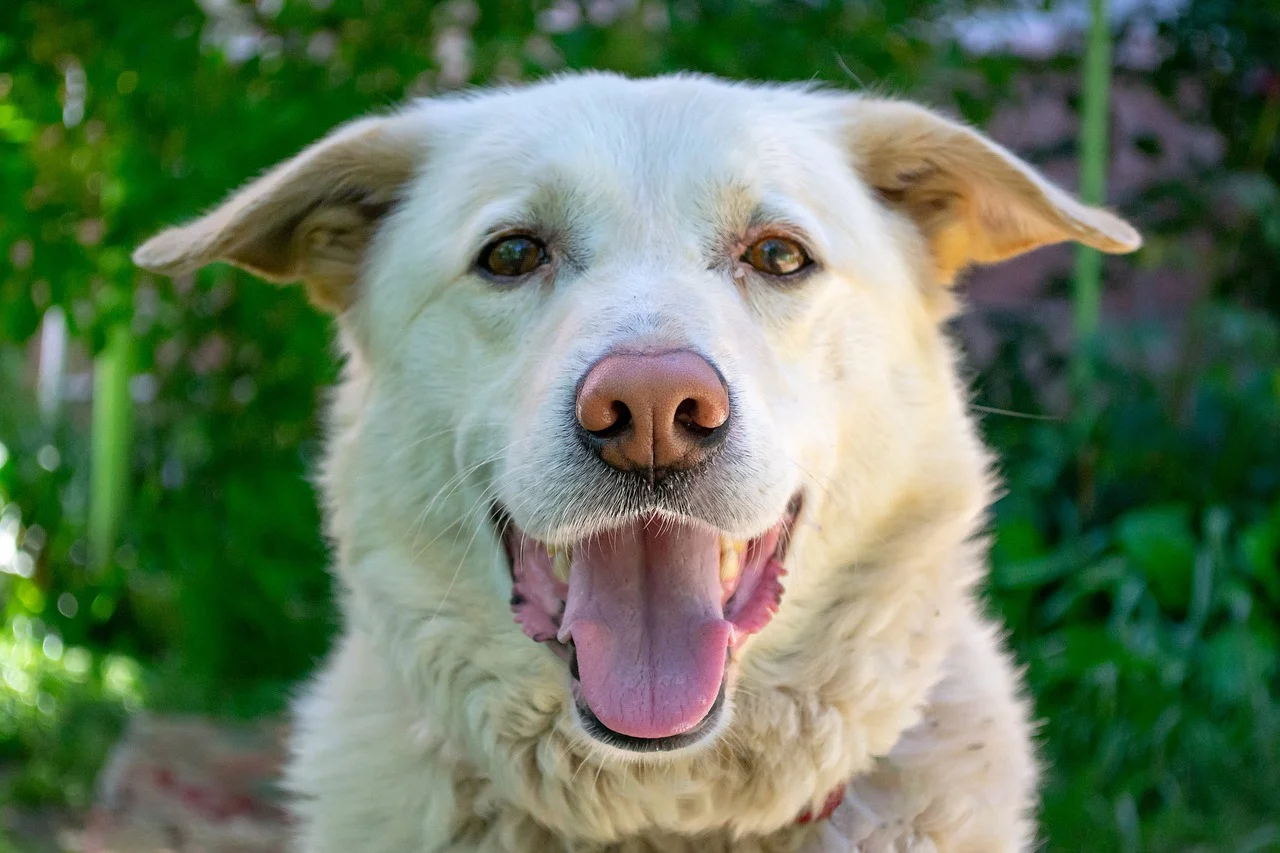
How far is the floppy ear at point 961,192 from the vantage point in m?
2.28

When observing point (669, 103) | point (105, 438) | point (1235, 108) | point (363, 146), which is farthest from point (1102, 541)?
point (105, 438)

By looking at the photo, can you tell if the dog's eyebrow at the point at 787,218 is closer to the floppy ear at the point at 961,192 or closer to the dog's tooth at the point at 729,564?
the floppy ear at the point at 961,192

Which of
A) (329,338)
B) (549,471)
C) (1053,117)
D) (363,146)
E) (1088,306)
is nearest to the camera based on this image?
(549,471)

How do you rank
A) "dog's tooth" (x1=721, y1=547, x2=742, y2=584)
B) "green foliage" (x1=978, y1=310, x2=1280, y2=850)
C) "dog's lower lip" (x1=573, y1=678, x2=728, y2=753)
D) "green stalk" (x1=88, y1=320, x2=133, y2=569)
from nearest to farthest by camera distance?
"dog's lower lip" (x1=573, y1=678, x2=728, y2=753), "dog's tooth" (x1=721, y1=547, x2=742, y2=584), "green foliage" (x1=978, y1=310, x2=1280, y2=850), "green stalk" (x1=88, y1=320, x2=133, y2=569)

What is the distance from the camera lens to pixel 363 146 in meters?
2.42

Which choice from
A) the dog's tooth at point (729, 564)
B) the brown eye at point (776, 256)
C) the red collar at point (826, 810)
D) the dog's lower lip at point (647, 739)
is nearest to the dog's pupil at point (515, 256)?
the brown eye at point (776, 256)

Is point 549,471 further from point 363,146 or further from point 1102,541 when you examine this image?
point 1102,541

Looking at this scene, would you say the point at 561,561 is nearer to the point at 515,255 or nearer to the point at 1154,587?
the point at 515,255

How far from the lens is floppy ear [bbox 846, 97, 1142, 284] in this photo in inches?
89.9

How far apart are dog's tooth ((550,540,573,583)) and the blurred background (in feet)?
6.03

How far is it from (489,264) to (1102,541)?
3096 millimetres

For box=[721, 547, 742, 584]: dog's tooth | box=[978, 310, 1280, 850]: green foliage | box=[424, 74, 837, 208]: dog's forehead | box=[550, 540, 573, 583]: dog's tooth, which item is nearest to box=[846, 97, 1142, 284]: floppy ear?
box=[424, 74, 837, 208]: dog's forehead

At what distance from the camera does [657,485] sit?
6.05 feet

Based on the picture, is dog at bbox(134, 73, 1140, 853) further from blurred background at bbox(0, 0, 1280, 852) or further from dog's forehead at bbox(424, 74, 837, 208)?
blurred background at bbox(0, 0, 1280, 852)
